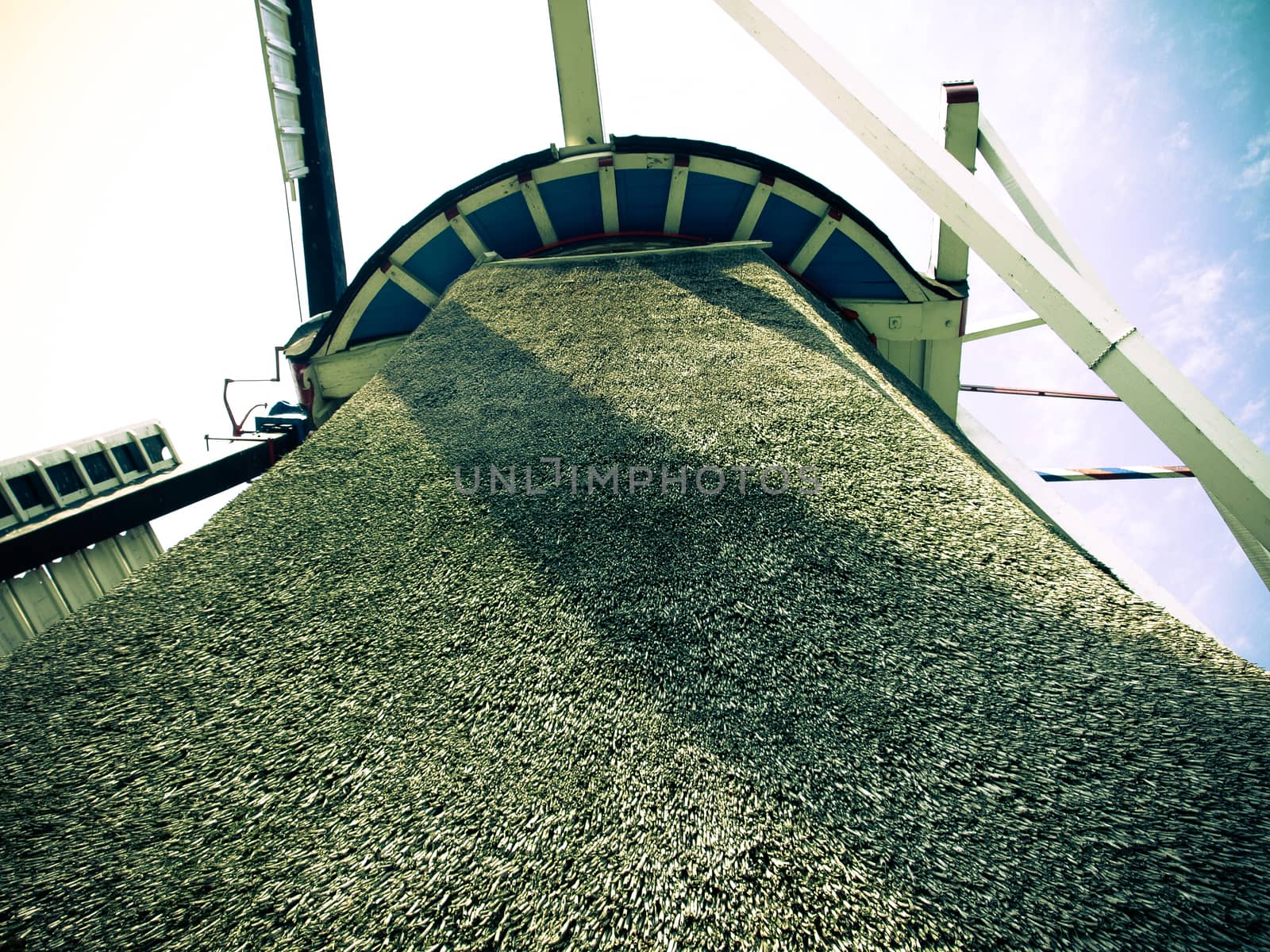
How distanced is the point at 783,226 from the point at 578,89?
1276mm

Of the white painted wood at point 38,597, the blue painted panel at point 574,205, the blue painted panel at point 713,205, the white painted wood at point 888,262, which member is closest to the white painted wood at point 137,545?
the white painted wood at point 38,597

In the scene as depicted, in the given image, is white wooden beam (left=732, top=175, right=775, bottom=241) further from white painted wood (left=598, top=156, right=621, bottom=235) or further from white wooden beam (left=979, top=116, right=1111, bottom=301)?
white wooden beam (left=979, top=116, right=1111, bottom=301)

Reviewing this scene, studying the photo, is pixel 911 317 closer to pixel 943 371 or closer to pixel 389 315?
pixel 943 371

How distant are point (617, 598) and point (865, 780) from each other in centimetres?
47

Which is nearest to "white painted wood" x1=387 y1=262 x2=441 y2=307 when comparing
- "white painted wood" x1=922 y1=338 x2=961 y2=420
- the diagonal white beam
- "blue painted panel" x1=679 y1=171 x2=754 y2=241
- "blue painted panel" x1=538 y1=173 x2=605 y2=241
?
"blue painted panel" x1=538 y1=173 x2=605 y2=241

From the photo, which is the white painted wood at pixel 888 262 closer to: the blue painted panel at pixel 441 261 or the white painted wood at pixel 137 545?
the blue painted panel at pixel 441 261

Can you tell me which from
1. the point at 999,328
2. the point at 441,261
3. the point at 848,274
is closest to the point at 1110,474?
the point at 999,328

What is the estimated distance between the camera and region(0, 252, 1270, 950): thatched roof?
582 mm

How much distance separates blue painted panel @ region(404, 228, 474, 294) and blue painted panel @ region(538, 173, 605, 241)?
509 mm

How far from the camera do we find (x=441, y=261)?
9.14 feet

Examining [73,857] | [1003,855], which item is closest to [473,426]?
A: [73,857]

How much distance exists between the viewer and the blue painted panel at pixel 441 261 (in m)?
2.68

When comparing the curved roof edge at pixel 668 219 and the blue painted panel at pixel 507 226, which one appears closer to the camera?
the curved roof edge at pixel 668 219

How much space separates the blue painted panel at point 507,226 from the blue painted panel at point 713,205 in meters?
0.80
